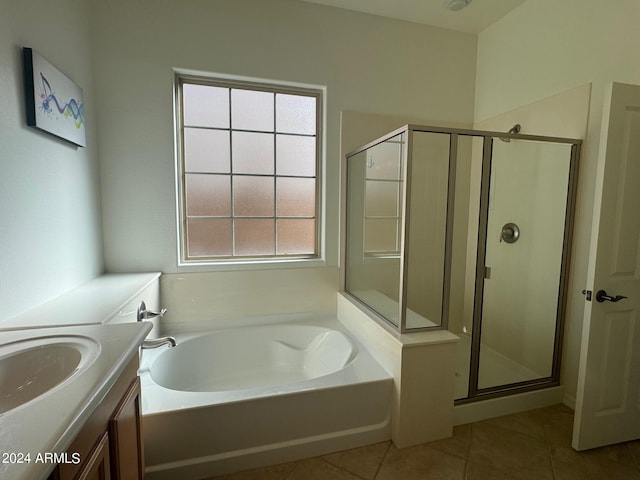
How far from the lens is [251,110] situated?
2346mm

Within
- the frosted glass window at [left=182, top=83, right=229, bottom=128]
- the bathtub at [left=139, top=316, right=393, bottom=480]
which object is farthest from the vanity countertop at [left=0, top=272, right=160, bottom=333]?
the frosted glass window at [left=182, top=83, right=229, bottom=128]

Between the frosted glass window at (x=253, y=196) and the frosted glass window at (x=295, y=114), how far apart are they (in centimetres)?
44

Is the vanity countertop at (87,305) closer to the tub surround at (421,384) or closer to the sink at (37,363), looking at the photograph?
the sink at (37,363)

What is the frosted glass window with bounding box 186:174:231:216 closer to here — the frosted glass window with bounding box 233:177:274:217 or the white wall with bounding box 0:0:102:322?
the frosted glass window with bounding box 233:177:274:217

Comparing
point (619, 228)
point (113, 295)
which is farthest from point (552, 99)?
point (113, 295)

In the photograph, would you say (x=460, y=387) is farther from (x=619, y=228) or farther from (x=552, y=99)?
(x=552, y=99)

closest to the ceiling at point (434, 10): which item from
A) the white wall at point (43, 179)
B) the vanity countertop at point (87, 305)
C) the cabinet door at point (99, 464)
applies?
the white wall at point (43, 179)

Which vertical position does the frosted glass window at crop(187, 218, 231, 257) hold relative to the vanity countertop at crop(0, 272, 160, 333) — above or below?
above

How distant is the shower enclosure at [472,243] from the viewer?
5.99ft

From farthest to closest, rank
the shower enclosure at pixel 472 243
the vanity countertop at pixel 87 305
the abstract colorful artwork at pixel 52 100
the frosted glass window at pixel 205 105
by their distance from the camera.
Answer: the frosted glass window at pixel 205 105 → the shower enclosure at pixel 472 243 → the abstract colorful artwork at pixel 52 100 → the vanity countertop at pixel 87 305

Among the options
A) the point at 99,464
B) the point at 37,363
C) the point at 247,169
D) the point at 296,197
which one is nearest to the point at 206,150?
the point at 247,169

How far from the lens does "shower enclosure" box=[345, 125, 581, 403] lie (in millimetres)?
1827

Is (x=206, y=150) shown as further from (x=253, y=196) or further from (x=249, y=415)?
(x=249, y=415)

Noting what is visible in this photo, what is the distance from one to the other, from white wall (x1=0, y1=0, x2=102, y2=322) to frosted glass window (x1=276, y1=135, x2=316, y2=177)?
1.23 m
